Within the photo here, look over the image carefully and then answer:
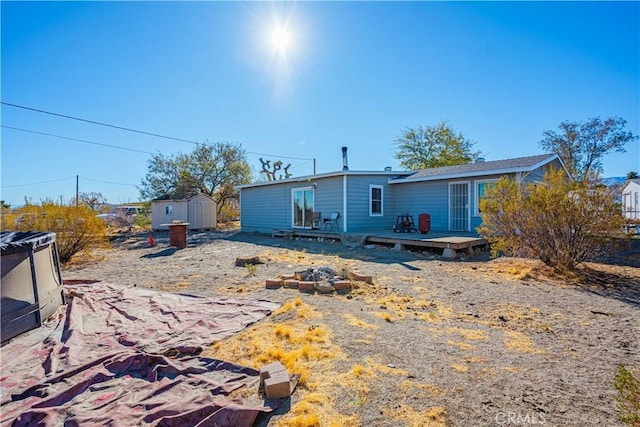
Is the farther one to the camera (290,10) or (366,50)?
(366,50)

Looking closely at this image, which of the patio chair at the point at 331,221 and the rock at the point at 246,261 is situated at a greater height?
the patio chair at the point at 331,221

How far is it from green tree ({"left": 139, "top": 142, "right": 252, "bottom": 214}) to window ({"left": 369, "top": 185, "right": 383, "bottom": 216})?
1384 cm

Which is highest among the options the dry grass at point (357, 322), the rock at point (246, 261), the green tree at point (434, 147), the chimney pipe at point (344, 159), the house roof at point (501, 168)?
the green tree at point (434, 147)

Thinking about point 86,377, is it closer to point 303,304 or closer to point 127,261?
point 303,304

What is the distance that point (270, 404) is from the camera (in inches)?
75.6

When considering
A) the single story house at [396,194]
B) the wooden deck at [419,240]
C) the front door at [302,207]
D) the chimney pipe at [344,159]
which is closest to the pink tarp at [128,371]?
the wooden deck at [419,240]

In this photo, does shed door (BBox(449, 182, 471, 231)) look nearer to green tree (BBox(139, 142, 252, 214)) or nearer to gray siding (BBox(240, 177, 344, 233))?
gray siding (BBox(240, 177, 344, 233))

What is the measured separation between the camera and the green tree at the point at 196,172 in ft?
72.7

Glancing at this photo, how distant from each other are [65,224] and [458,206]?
39.1 feet

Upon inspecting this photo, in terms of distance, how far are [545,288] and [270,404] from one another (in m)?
4.84

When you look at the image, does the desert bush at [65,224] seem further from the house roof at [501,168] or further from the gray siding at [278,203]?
the house roof at [501,168]

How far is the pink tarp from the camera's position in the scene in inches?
71.6

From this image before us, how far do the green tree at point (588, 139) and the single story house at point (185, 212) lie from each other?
26058mm

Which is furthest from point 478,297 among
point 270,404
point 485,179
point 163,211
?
point 163,211
